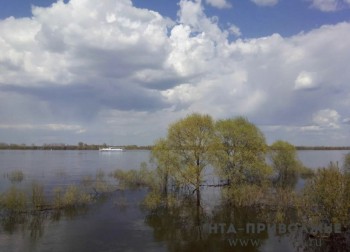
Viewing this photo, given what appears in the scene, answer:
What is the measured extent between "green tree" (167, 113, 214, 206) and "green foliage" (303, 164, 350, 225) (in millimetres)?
16727

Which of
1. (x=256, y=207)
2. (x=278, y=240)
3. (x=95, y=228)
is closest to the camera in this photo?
(x=278, y=240)

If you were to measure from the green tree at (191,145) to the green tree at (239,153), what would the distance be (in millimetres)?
1361

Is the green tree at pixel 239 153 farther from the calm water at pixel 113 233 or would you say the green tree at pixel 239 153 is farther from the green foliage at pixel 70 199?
the green foliage at pixel 70 199

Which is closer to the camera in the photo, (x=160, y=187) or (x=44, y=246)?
(x=44, y=246)

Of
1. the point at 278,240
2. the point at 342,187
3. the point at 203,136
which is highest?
the point at 203,136

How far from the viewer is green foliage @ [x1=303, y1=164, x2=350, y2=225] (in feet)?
78.8

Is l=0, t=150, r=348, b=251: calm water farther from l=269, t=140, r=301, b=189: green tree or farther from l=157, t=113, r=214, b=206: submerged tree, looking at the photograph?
l=269, t=140, r=301, b=189: green tree

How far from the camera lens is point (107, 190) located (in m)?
48.1

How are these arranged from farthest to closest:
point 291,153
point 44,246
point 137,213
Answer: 1. point 291,153
2. point 137,213
3. point 44,246

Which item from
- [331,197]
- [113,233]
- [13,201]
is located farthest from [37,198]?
[331,197]

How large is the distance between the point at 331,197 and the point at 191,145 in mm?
19563

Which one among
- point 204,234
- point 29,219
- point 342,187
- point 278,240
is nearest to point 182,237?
point 204,234

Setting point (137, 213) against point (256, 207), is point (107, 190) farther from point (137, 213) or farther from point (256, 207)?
point (256, 207)

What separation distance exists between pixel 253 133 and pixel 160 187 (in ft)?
45.1
